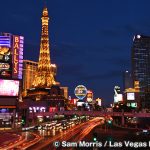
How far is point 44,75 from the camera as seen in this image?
6412 inches

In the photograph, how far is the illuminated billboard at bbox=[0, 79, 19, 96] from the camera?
9638cm

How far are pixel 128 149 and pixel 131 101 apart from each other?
407 feet

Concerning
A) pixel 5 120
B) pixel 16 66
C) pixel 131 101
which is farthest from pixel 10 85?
pixel 131 101

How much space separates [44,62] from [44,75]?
6.90m

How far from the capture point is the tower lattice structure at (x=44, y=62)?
518 feet

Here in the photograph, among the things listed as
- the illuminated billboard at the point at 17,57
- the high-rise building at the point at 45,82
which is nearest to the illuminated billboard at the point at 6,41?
the illuminated billboard at the point at 17,57

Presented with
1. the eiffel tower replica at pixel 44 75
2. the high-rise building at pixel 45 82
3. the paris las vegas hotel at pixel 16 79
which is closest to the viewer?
the paris las vegas hotel at pixel 16 79

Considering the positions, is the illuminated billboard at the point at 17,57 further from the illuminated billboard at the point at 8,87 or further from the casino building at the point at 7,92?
the illuminated billboard at the point at 8,87

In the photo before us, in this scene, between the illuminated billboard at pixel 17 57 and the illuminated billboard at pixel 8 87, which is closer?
the illuminated billboard at pixel 8 87

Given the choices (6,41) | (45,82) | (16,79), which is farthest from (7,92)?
(45,82)

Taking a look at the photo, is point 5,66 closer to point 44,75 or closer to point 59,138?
point 59,138

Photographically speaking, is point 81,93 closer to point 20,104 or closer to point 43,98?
point 43,98

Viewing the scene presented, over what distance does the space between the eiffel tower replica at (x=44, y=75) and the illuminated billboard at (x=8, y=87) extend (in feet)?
198

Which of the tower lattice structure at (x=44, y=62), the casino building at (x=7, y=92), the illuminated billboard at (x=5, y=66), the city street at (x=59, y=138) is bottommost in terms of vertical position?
the city street at (x=59, y=138)
